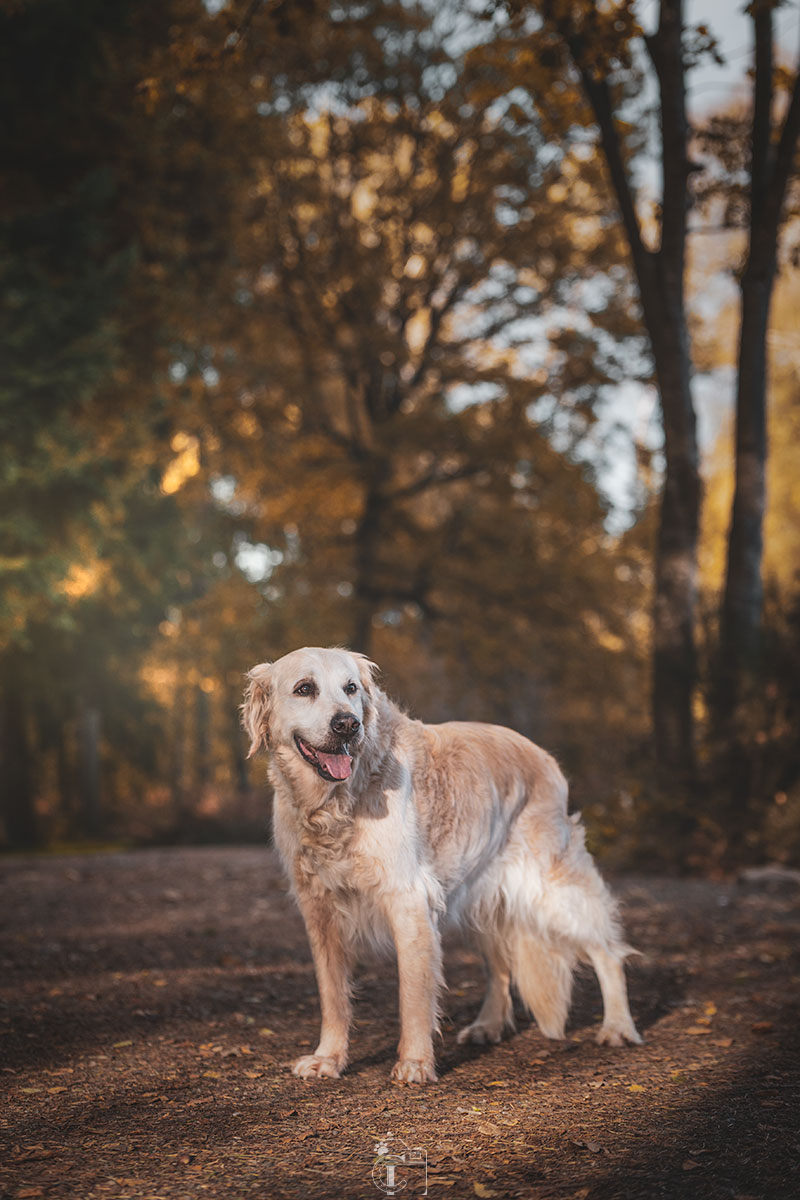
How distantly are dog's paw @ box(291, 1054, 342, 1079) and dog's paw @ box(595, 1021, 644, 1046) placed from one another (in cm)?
116

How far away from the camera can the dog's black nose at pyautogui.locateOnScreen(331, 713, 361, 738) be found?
3.58 meters

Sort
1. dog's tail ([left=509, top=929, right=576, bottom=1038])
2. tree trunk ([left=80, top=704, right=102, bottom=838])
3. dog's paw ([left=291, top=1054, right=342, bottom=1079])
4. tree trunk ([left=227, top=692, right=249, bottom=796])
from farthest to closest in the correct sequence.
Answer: tree trunk ([left=227, top=692, right=249, bottom=796])
tree trunk ([left=80, top=704, right=102, bottom=838])
dog's tail ([left=509, top=929, right=576, bottom=1038])
dog's paw ([left=291, top=1054, right=342, bottom=1079])

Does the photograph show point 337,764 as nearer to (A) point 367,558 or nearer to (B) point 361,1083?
(B) point 361,1083

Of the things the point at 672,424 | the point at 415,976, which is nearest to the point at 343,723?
the point at 415,976

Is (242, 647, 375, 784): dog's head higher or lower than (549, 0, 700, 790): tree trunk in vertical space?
lower

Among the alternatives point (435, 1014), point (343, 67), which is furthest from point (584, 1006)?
point (343, 67)

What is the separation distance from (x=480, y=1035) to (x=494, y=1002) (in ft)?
0.48

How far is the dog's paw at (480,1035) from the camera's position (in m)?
4.43

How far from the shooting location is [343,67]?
53.7 feet

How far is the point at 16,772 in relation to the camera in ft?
59.5

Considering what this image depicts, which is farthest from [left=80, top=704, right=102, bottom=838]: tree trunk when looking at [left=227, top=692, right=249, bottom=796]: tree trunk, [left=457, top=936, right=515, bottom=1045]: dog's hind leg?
[left=457, top=936, right=515, bottom=1045]: dog's hind leg

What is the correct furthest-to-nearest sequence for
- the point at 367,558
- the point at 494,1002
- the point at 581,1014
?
1. the point at 367,558
2. the point at 581,1014
3. the point at 494,1002

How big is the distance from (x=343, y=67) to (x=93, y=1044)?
15.9 meters

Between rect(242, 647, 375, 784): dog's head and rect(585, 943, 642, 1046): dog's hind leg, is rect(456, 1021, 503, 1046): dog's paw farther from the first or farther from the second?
rect(242, 647, 375, 784): dog's head
